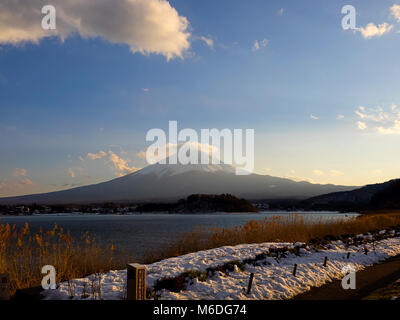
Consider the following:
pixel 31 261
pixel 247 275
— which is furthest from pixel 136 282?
pixel 31 261

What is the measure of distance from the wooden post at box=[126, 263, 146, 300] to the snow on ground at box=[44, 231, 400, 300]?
3.02ft

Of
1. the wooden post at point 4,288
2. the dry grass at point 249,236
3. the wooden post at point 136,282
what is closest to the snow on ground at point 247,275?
the wooden post at point 4,288

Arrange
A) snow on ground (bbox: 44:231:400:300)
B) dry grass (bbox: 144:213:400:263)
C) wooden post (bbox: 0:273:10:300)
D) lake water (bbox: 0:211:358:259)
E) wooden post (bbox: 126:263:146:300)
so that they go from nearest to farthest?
wooden post (bbox: 126:263:146:300) → wooden post (bbox: 0:273:10:300) → snow on ground (bbox: 44:231:400:300) → dry grass (bbox: 144:213:400:263) → lake water (bbox: 0:211:358:259)

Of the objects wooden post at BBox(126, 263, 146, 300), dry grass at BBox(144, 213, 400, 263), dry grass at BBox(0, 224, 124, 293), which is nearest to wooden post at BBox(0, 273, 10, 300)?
dry grass at BBox(0, 224, 124, 293)

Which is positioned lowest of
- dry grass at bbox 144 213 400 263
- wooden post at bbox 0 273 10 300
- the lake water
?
the lake water

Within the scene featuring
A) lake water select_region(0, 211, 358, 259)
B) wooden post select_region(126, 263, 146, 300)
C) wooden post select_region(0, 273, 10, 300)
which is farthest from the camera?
lake water select_region(0, 211, 358, 259)

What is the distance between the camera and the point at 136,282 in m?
4.93

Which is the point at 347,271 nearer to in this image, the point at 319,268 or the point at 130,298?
the point at 319,268

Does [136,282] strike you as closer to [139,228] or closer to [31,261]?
[31,261]

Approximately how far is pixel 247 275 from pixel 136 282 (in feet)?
11.2

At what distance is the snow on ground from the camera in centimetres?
614

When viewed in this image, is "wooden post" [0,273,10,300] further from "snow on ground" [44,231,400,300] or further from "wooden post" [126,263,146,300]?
"wooden post" [126,263,146,300]

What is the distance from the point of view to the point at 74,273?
7.23 m
